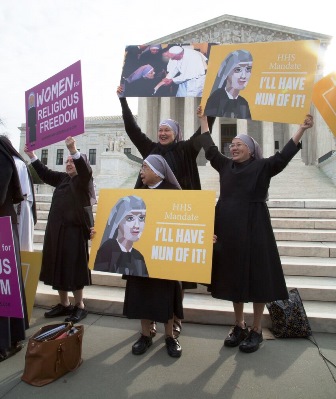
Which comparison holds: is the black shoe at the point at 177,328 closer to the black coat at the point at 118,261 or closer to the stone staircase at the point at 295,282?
the stone staircase at the point at 295,282

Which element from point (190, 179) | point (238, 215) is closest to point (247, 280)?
point (238, 215)

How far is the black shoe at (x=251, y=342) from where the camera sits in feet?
9.53

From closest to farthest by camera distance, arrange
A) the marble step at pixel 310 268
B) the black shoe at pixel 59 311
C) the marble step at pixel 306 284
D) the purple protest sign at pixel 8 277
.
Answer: the purple protest sign at pixel 8 277, the black shoe at pixel 59 311, the marble step at pixel 306 284, the marble step at pixel 310 268

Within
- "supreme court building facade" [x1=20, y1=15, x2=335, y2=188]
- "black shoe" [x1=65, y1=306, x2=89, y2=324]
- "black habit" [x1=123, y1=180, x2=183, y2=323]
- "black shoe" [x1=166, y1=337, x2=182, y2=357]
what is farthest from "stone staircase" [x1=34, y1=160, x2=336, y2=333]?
"supreme court building facade" [x1=20, y1=15, x2=335, y2=188]

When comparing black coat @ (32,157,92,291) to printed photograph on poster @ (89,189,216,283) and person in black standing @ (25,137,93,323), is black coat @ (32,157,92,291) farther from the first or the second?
printed photograph on poster @ (89,189,216,283)

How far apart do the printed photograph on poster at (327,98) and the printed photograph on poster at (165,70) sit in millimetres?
1240

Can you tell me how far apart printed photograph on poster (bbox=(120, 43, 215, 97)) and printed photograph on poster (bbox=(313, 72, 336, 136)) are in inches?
48.8

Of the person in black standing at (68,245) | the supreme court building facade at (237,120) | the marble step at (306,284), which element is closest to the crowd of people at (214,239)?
the person in black standing at (68,245)

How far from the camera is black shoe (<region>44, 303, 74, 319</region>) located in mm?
3777

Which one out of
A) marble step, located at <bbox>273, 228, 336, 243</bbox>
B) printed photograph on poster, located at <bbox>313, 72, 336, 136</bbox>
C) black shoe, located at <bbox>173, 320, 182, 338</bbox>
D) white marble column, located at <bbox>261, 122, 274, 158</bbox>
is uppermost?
white marble column, located at <bbox>261, 122, 274, 158</bbox>

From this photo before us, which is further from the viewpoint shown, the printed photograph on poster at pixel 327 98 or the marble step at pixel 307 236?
the marble step at pixel 307 236

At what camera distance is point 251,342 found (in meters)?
2.96

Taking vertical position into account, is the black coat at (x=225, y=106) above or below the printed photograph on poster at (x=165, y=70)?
below

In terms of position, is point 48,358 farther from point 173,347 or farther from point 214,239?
point 214,239
